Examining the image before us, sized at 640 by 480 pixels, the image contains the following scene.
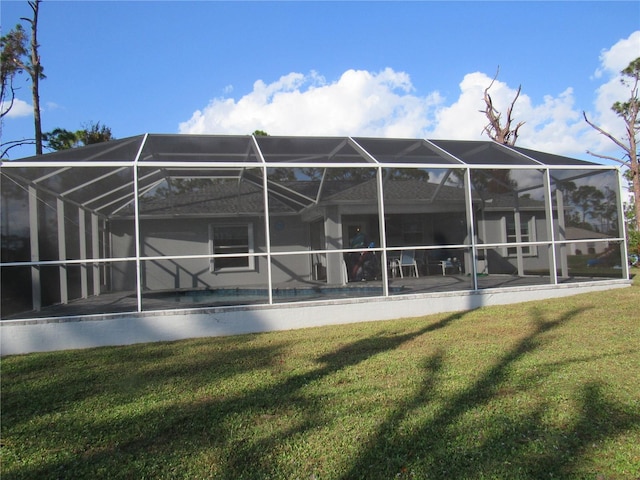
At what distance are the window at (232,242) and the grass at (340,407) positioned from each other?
7846 mm

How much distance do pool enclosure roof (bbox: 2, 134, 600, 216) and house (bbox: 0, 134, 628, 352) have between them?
39mm

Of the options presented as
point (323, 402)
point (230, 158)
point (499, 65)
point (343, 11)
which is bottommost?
point (323, 402)

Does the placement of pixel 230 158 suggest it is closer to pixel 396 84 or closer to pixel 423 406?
pixel 423 406

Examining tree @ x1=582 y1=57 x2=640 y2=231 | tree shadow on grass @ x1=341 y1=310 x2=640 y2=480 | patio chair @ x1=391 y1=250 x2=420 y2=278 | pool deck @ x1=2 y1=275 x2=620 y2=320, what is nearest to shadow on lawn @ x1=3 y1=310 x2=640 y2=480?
tree shadow on grass @ x1=341 y1=310 x2=640 y2=480

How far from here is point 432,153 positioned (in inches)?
390

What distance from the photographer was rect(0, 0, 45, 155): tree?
773 inches

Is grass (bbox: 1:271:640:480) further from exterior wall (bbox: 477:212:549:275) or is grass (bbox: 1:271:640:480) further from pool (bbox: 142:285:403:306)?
Answer: exterior wall (bbox: 477:212:549:275)

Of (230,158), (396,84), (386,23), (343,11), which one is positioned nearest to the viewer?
(230,158)

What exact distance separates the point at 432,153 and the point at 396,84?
11599 millimetres

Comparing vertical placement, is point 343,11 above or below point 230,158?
above

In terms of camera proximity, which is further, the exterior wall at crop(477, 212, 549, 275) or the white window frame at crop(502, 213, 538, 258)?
the white window frame at crop(502, 213, 538, 258)

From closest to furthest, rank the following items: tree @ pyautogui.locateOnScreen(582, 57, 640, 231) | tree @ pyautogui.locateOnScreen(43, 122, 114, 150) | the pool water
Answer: the pool water, tree @ pyautogui.locateOnScreen(43, 122, 114, 150), tree @ pyautogui.locateOnScreen(582, 57, 640, 231)

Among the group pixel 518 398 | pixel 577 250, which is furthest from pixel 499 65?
pixel 518 398

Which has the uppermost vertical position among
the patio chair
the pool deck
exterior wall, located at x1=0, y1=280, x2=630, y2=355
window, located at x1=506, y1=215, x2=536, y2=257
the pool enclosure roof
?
the pool enclosure roof
